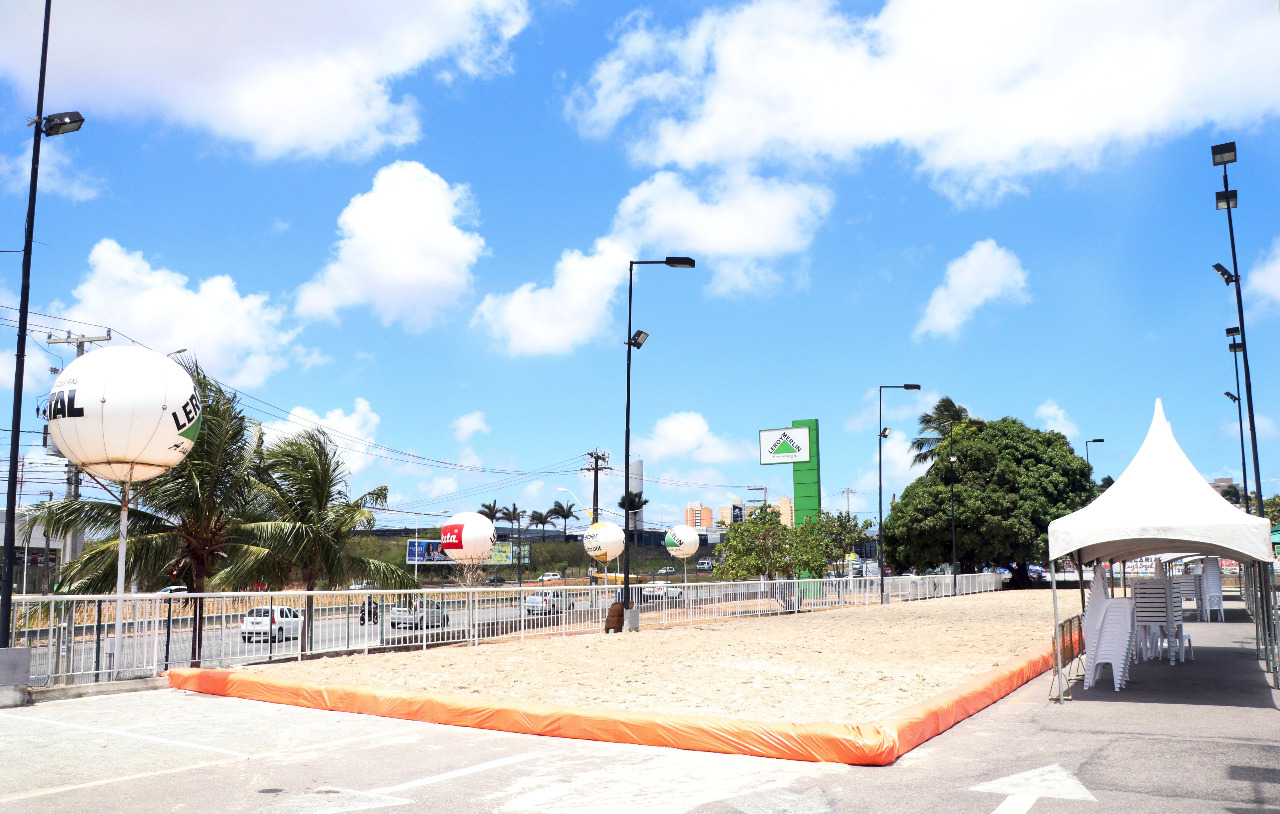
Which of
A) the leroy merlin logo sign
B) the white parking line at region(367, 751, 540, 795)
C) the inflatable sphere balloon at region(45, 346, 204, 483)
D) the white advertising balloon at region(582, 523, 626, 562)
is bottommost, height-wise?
the white parking line at region(367, 751, 540, 795)

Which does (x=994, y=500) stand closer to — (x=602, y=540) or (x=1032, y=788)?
(x=602, y=540)

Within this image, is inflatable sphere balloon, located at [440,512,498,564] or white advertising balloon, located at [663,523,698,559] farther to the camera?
white advertising balloon, located at [663,523,698,559]

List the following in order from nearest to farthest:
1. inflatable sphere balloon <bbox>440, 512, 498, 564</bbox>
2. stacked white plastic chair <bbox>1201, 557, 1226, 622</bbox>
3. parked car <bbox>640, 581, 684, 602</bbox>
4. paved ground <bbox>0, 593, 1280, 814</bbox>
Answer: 1. paved ground <bbox>0, 593, 1280, 814</bbox>
2. stacked white plastic chair <bbox>1201, 557, 1226, 622</bbox>
3. parked car <bbox>640, 581, 684, 602</bbox>
4. inflatable sphere balloon <bbox>440, 512, 498, 564</bbox>

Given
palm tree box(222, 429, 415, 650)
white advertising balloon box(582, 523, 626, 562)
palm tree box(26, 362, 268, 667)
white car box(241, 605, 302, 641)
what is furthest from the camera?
white advertising balloon box(582, 523, 626, 562)

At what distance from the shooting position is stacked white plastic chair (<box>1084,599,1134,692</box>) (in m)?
12.1

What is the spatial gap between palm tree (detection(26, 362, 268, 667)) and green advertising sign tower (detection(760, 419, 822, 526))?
44.5m

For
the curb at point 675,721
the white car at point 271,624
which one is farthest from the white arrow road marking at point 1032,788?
the white car at point 271,624

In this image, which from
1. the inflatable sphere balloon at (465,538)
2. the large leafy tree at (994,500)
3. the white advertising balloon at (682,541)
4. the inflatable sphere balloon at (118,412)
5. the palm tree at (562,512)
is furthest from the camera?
the palm tree at (562,512)

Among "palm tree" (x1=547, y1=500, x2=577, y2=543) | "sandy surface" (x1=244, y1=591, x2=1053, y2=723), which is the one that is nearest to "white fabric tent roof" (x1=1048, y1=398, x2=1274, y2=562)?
"sandy surface" (x1=244, y1=591, x2=1053, y2=723)

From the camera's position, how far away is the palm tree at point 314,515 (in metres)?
21.6

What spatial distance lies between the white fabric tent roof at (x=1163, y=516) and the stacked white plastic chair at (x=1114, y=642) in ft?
3.06

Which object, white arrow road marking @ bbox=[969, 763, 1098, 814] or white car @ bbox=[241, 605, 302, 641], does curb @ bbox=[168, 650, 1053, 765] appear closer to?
white arrow road marking @ bbox=[969, 763, 1098, 814]

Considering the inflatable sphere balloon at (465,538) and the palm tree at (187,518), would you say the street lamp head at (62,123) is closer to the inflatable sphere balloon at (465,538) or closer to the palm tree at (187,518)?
the palm tree at (187,518)

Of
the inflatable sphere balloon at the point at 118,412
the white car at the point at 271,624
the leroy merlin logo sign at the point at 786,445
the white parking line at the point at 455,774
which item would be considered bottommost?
the white parking line at the point at 455,774
